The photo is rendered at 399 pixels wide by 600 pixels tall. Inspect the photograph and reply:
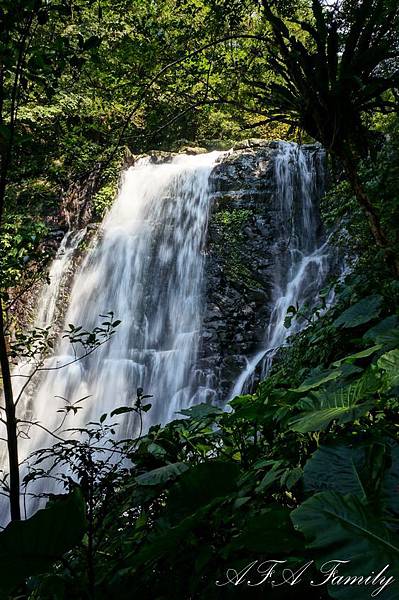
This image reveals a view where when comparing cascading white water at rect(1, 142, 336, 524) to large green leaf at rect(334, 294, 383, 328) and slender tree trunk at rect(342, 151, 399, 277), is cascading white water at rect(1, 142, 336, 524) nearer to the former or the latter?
slender tree trunk at rect(342, 151, 399, 277)

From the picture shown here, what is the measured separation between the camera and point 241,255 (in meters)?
9.28

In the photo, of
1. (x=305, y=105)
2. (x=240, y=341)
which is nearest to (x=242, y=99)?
(x=305, y=105)

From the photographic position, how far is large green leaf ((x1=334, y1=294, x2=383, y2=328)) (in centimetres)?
217

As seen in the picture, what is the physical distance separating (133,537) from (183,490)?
57 cm

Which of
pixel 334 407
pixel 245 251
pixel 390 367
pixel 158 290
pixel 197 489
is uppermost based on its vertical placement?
pixel 245 251

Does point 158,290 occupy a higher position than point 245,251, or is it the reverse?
point 245,251

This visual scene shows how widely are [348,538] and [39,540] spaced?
0.65 metres

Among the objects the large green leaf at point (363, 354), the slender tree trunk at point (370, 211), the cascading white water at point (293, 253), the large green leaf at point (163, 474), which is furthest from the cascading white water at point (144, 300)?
the large green leaf at point (363, 354)

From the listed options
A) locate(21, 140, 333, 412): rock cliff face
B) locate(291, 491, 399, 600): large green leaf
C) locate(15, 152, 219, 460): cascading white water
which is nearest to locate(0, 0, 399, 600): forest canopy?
locate(291, 491, 399, 600): large green leaf

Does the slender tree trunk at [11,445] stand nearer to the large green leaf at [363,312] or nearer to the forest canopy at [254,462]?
the forest canopy at [254,462]

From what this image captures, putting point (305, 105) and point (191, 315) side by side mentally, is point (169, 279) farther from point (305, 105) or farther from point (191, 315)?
point (305, 105)

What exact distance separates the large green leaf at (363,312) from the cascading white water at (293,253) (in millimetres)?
4267

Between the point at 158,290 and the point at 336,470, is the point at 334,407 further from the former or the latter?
the point at 158,290

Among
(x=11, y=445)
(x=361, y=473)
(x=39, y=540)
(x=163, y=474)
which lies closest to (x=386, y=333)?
(x=361, y=473)
